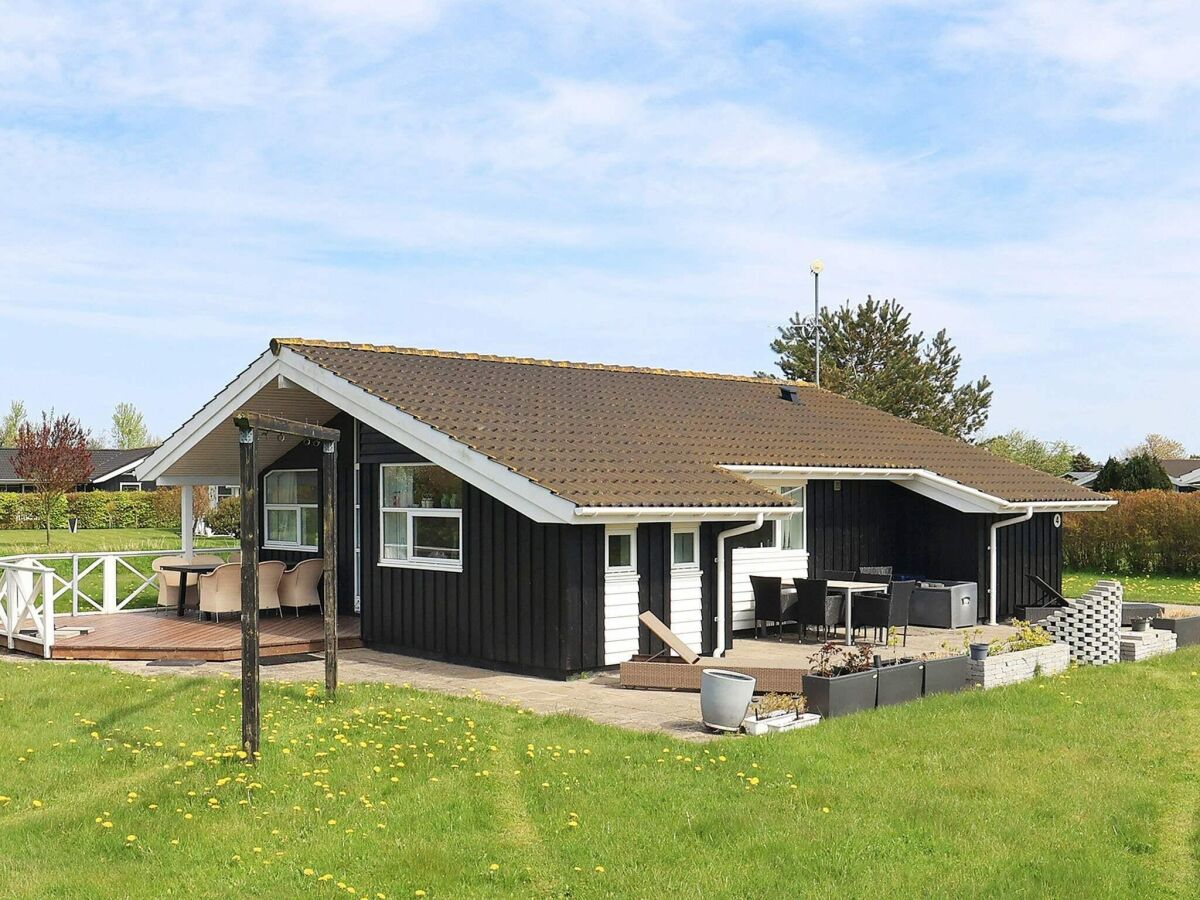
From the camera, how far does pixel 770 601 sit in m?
15.3

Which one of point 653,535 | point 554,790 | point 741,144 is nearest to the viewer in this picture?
point 554,790

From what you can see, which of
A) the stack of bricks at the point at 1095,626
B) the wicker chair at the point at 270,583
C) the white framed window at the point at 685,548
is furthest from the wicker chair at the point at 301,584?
the stack of bricks at the point at 1095,626

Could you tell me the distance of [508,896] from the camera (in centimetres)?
590

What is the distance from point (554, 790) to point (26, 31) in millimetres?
9670

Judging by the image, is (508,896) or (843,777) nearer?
(508,896)

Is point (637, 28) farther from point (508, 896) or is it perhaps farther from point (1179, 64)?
point (508, 896)

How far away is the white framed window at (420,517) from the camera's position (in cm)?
1348

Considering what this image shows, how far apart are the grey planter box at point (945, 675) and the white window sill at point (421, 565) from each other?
5207 millimetres

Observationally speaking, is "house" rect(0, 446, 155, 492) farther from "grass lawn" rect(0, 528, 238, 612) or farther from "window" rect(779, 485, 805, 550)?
"window" rect(779, 485, 805, 550)

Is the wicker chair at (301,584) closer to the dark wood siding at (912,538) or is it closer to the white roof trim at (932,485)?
the white roof trim at (932,485)

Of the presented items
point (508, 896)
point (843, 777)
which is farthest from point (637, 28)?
point (508, 896)

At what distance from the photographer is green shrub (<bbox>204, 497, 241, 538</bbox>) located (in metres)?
40.8

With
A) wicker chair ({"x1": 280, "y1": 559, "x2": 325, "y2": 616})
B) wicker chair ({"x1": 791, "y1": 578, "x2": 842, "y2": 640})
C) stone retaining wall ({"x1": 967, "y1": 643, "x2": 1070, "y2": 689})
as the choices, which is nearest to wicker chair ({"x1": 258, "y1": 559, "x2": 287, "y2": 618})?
wicker chair ({"x1": 280, "y1": 559, "x2": 325, "y2": 616})

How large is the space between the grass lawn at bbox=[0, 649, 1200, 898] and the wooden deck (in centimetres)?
305
